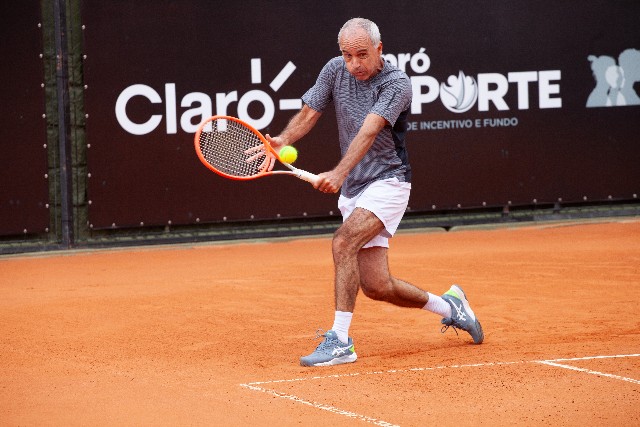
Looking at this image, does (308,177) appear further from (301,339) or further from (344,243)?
(301,339)

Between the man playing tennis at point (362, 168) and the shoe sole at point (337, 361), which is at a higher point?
the man playing tennis at point (362, 168)

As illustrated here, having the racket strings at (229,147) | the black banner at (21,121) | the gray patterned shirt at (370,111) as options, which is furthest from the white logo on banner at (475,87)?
the gray patterned shirt at (370,111)

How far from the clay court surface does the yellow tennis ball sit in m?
1.03

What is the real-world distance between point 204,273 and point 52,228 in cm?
183

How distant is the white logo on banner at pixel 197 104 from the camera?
1091cm

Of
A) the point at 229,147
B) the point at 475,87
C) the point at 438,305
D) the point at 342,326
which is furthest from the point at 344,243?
the point at 475,87

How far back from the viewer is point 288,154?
6117 millimetres

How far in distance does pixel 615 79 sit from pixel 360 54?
695 centimetres

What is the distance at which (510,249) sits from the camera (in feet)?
35.6

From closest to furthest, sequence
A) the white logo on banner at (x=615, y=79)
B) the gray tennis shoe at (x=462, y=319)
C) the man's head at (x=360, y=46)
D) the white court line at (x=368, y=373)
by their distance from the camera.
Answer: the white court line at (x=368, y=373)
the man's head at (x=360, y=46)
the gray tennis shoe at (x=462, y=319)
the white logo on banner at (x=615, y=79)

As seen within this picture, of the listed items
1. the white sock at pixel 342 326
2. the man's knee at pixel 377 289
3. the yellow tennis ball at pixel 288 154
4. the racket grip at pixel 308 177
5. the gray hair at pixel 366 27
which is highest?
the gray hair at pixel 366 27

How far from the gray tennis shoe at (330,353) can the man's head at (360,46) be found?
1.33 m

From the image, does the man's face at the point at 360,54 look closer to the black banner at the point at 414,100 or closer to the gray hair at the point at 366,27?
the gray hair at the point at 366,27

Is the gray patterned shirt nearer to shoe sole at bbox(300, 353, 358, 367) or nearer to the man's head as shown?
the man's head
